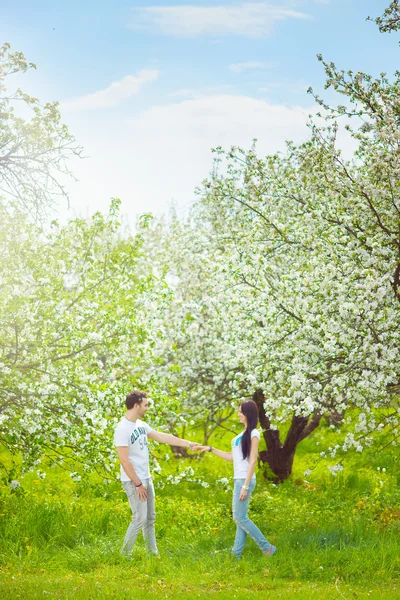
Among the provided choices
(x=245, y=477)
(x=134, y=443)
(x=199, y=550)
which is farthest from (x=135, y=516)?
(x=245, y=477)

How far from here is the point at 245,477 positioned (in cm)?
938

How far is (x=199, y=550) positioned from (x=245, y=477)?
1550 millimetres

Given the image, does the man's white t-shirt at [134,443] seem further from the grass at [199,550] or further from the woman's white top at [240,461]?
the woman's white top at [240,461]

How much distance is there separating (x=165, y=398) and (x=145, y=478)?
257cm

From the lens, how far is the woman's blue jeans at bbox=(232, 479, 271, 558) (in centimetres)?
933

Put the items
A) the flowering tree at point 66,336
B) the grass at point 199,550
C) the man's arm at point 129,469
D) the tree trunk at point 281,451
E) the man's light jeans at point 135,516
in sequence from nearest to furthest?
the grass at point 199,550, the man's arm at point 129,469, the man's light jeans at point 135,516, the flowering tree at point 66,336, the tree trunk at point 281,451

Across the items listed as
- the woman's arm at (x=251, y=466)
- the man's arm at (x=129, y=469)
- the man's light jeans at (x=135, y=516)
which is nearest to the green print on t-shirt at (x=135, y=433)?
the man's arm at (x=129, y=469)

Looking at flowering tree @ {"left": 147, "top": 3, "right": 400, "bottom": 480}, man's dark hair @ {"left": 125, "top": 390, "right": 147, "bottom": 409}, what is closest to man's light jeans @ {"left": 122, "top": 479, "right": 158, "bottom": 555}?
man's dark hair @ {"left": 125, "top": 390, "right": 147, "bottom": 409}

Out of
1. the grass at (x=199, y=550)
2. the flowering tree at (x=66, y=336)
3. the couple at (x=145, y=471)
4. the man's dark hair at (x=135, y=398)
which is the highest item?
the flowering tree at (x=66, y=336)

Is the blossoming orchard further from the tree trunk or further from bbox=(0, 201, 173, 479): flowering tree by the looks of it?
the tree trunk

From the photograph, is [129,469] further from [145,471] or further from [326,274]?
[326,274]

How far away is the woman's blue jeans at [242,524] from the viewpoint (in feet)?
30.6

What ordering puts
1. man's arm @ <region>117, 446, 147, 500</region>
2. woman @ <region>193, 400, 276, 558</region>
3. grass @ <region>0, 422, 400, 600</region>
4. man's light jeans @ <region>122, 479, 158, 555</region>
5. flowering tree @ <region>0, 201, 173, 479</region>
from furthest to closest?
1. flowering tree @ <region>0, 201, 173, 479</region>
2. woman @ <region>193, 400, 276, 558</region>
3. man's light jeans @ <region>122, 479, 158, 555</region>
4. man's arm @ <region>117, 446, 147, 500</region>
5. grass @ <region>0, 422, 400, 600</region>

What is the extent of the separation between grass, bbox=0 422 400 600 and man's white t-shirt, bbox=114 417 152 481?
1.13m
